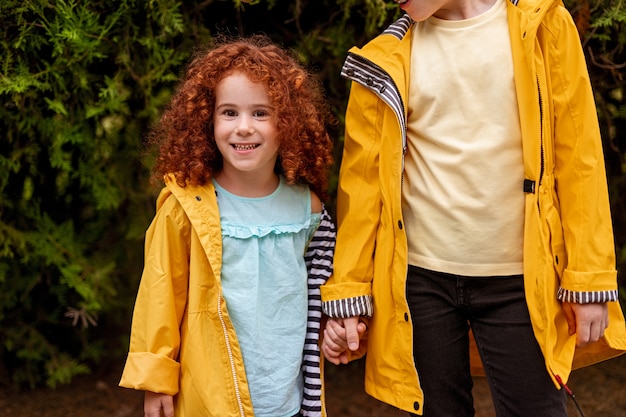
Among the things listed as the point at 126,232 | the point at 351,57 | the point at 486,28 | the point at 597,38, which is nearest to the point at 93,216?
the point at 126,232

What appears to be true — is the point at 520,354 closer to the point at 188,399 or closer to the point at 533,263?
the point at 533,263

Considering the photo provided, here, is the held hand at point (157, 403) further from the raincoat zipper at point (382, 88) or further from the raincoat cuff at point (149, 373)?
the raincoat zipper at point (382, 88)

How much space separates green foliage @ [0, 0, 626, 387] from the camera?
8.22 ft

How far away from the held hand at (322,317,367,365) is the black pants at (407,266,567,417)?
0.17 m

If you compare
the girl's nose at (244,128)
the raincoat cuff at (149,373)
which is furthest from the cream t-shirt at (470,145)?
the raincoat cuff at (149,373)

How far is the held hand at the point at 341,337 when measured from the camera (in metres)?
2.04

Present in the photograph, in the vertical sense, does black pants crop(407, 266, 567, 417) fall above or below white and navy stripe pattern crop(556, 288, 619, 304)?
below

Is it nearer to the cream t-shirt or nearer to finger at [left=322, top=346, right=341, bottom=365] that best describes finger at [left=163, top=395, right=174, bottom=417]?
finger at [left=322, top=346, right=341, bottom=365]

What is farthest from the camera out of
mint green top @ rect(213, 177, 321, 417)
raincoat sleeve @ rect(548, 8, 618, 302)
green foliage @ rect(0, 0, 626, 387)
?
green foliage @ rect(0, 0, 626, 387)

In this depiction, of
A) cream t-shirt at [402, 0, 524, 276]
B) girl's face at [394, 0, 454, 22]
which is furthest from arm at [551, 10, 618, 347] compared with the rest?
girl's face at [394, 0, 454, 22]

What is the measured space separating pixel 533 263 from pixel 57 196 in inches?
75.5

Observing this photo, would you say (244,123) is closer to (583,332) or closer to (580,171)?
(580,171)

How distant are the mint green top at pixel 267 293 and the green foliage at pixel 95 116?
2.49 feet

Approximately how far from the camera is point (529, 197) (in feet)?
6.28
